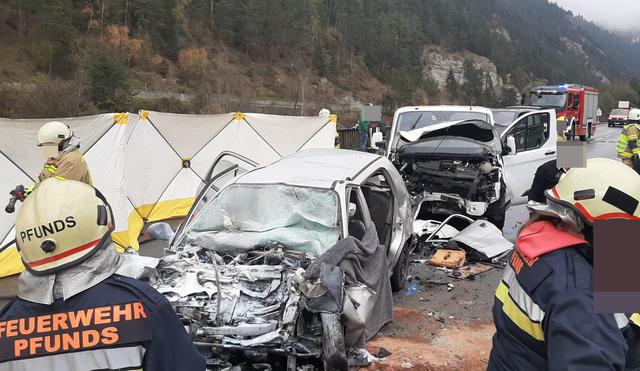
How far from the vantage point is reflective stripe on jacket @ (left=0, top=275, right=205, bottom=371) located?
1.52 metres

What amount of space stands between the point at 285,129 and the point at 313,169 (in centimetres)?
703

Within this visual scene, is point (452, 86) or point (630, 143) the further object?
point (452, 86)

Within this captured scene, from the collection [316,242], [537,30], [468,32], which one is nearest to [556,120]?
[316,242]

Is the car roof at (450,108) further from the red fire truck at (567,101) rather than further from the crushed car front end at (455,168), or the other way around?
the red fire truck at (567,101)

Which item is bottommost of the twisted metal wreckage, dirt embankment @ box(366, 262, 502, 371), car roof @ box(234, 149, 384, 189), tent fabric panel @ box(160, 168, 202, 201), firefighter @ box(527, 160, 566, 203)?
dirt embankment @ box(366, 262, 502, 371)

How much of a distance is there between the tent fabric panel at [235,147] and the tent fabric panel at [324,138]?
3.89 ft

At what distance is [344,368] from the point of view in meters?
3.69

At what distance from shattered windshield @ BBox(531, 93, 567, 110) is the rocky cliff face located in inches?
2193

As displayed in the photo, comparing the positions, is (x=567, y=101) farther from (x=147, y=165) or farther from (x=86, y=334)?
(x=86, y=334)

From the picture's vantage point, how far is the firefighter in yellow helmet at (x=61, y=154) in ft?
15.8

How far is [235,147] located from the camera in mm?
11211

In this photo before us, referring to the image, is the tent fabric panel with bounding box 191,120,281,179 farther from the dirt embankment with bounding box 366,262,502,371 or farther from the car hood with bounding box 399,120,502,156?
the dirt embankment with bounding box 366,262,502,371

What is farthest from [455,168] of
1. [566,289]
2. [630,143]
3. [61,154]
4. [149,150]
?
[566,289]

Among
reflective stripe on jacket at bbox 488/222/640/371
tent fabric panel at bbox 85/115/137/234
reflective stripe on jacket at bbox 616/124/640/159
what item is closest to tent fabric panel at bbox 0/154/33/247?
tent fabric panel at bbox 85/115/137/234
